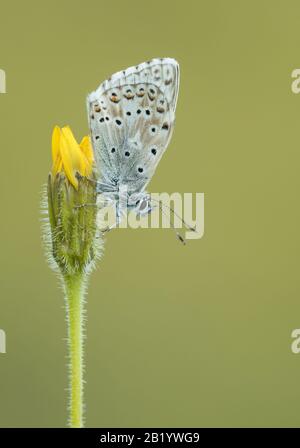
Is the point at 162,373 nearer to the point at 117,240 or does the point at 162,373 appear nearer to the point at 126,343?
the point at 126,343

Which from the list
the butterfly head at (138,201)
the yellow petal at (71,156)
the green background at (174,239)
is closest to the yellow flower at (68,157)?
the yellow petal at (71,156)

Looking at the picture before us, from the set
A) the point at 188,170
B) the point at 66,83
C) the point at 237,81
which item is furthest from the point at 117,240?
the point at 237,81

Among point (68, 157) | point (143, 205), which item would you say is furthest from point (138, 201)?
point (68, 157)

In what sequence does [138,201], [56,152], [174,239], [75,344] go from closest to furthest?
[75,344]
[56,152]
[138,201]
[174,239]

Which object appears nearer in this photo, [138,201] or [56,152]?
[56,152]

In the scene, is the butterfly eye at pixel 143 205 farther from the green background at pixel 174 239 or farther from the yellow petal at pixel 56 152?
the green background at pixel 174 239

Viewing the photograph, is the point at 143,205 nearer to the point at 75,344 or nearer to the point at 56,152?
the point at 56,152
